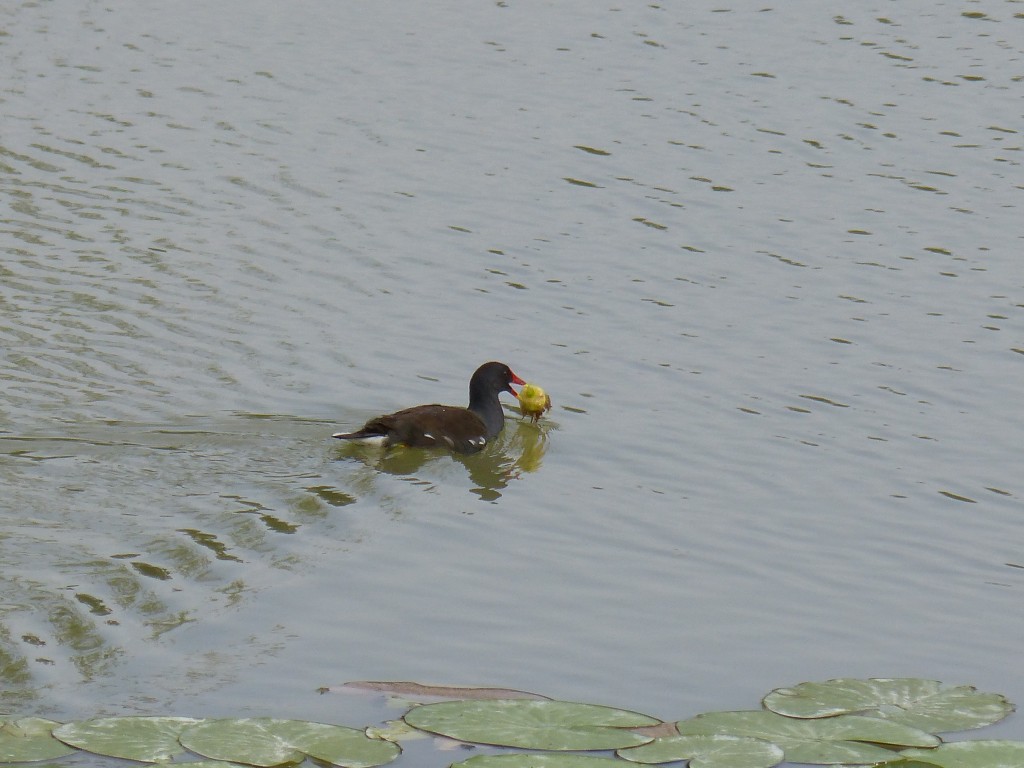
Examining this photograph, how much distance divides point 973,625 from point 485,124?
11.6 meters

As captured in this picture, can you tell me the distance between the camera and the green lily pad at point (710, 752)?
6.44 m

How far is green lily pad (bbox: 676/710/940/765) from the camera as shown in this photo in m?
6.56

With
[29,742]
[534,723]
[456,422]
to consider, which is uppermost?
[456,422]

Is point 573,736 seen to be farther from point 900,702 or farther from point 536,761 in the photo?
point 900,702

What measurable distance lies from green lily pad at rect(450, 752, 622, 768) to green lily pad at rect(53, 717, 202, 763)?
3.59 ft

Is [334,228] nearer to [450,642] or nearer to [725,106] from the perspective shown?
[725,106]

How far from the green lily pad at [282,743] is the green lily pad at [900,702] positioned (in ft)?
6.09

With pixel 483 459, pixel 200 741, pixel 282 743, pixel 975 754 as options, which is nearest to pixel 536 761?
pixel 282 743

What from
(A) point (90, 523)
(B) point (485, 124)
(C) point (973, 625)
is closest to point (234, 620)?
(A) point (90, 523)

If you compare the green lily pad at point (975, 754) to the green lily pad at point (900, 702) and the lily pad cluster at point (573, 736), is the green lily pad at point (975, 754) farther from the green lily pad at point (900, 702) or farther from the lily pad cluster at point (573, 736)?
the green lily pad at point (900, 702)

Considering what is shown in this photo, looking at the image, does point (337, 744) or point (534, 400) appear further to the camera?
point (534, 400)

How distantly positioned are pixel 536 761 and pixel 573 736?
1.11ft

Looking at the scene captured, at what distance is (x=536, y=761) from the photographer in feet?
20.5

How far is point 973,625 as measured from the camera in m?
8.55
